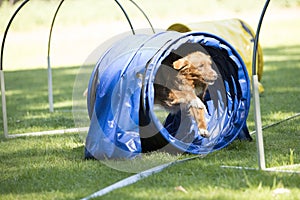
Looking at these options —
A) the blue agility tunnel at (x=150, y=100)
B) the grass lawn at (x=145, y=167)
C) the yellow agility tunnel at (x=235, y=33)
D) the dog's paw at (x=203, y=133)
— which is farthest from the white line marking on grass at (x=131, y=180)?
the yellow agility tunnel at (x=235, y=33)

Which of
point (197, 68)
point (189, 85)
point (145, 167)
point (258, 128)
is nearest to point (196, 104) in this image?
point (189, 85)

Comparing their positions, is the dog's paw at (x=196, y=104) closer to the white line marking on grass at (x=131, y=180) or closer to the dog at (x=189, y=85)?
the dog at (x=189, y=85)

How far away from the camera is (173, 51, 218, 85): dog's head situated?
491 cm

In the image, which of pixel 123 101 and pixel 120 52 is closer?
pixel 123 101

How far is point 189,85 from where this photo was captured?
4953mm

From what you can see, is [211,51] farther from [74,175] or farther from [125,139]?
[74,175]

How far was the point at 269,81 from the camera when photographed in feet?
29.9

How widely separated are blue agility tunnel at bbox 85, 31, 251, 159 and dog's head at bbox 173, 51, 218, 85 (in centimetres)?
14

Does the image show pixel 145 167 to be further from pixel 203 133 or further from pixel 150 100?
pixel 203 133

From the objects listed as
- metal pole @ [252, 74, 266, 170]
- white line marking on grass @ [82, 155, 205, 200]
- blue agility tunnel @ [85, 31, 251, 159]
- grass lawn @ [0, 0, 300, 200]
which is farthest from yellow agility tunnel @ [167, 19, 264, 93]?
metal pole @ [252, 74, 266, 170]

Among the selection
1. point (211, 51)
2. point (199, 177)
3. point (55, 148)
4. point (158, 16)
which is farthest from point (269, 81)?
point (158, 16)

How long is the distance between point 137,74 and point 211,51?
82 cm

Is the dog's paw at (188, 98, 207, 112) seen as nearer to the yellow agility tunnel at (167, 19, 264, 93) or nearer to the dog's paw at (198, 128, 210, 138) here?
the dog's paw at (198, 128, 210, 138)

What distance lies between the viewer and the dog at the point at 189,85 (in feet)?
16.1
